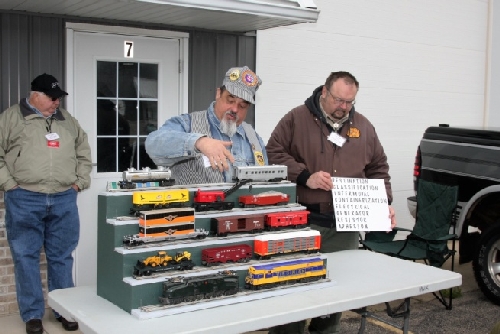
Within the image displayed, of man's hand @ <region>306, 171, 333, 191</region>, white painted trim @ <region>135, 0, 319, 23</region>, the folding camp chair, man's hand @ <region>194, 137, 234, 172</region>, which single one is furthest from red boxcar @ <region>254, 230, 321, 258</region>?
the folding camp chair

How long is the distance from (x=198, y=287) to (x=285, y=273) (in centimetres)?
52

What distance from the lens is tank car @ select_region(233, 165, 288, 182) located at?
3449mm

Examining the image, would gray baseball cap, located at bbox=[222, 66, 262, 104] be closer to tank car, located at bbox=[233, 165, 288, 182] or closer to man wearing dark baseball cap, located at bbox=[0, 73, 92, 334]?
tank car, located at bbox=[233, 165, 288, 182]

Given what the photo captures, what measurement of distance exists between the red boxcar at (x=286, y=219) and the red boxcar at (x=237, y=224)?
0.14ft

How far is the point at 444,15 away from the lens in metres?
10.2

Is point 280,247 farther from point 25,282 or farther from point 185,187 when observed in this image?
point 25,282

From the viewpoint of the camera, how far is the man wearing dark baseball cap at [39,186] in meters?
5.41

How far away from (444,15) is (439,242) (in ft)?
16.4

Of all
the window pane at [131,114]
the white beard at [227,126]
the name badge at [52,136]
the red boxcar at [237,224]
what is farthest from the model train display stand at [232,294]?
the window pane at [131,114]

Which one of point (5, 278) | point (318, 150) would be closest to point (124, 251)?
point (318, 150)

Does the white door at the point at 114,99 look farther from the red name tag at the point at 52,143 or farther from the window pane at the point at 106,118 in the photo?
the red name tag at the point at 52,143

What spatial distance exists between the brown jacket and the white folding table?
1.93 ft

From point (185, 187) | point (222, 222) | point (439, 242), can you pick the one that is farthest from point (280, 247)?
point (439, 242)

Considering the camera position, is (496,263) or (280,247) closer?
(280,247)
